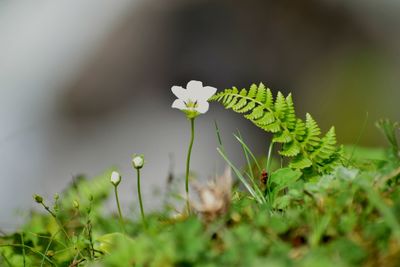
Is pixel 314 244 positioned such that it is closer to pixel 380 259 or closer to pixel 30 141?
pixel 380 259

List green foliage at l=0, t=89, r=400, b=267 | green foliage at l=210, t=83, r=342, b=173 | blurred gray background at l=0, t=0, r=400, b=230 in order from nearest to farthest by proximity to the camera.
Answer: green foliage at l=0, t=89, r=400, b=267
green foliage at l=210, t=83, r=342, b=173
blurred gray background at l=0, t=0, r=400, b=230

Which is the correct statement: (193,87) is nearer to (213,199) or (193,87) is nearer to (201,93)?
(201,93)

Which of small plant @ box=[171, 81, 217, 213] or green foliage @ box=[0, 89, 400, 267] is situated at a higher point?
small plant @ box=[171, 81, 217, 213]

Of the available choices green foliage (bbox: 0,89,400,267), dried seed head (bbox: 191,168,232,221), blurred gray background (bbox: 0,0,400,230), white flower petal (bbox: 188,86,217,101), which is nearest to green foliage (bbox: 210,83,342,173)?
green foliage (bbox: 0,89,400,267)

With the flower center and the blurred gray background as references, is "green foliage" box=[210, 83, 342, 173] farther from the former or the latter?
the blurred gray background

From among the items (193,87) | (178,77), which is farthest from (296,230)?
(178,77)

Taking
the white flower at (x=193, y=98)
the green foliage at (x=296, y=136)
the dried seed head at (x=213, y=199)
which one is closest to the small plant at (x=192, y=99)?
the white flower at (x=193, y=98)
